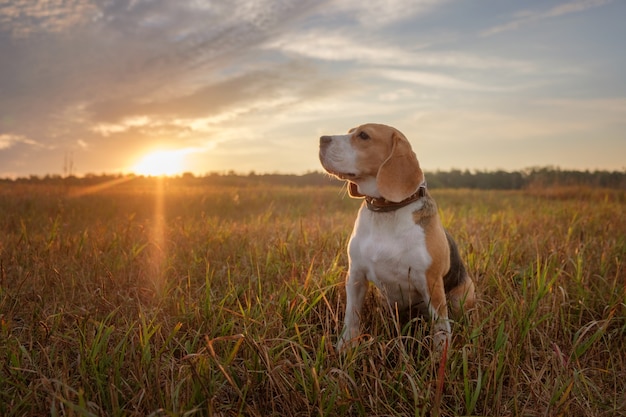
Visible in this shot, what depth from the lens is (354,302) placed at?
3.60 meters

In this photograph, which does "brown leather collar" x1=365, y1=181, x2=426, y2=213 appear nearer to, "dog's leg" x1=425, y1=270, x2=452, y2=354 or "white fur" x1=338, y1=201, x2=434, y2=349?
"white fur" x1=338, y1=201, x2=434, y2=349

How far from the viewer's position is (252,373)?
113 inches

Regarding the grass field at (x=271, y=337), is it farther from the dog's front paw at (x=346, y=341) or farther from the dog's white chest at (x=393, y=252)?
the dog's white chest at (x=393, y=252)

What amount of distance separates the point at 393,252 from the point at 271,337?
103 cm

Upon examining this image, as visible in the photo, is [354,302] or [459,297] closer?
[354,302]

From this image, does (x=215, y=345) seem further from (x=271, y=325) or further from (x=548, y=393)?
(x=548, y=393)

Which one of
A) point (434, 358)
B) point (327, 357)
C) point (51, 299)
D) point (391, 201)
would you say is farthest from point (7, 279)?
point (434, 358)

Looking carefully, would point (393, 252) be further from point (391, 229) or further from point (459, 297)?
point (459, 297)

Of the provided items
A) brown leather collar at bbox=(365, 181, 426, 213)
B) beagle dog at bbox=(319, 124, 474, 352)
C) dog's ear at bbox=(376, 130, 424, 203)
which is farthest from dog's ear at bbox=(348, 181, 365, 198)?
dog's ear at bbox=(376, 130, 424, 203)

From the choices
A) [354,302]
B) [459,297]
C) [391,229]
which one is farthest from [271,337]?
[459,297]

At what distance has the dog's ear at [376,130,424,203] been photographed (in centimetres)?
337

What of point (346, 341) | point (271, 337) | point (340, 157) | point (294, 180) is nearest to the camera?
point (346, 341)

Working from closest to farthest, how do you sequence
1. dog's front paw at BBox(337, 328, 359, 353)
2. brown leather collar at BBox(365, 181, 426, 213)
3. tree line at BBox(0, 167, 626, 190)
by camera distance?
dog's front paw at BBox(337, 328, 359, 353), brown leather collar at BBox(365, 181, 426, 213), tree line at BBox(0, 167, 626, 190)

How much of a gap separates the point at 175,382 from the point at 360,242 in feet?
5.06
